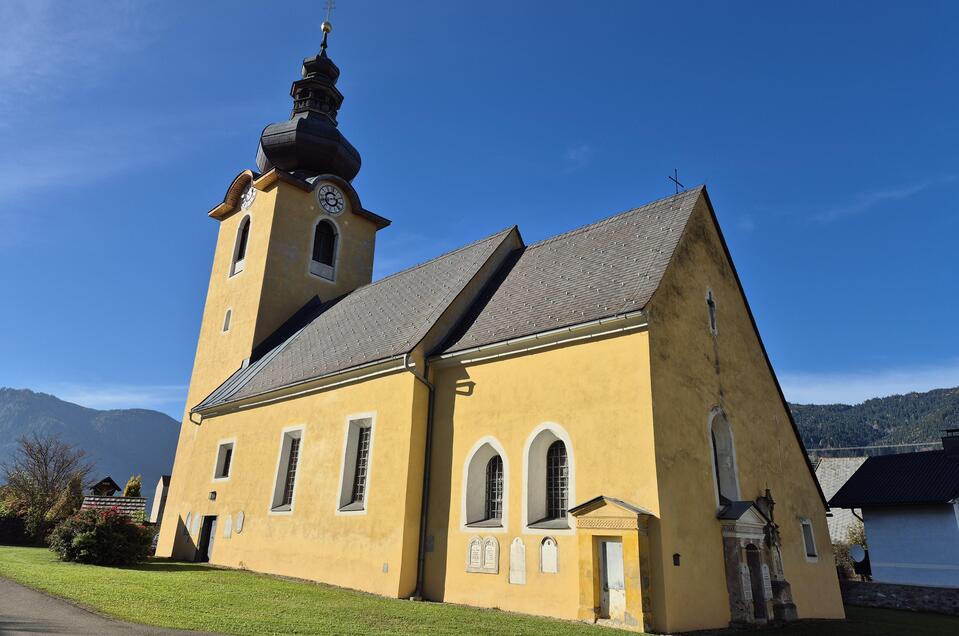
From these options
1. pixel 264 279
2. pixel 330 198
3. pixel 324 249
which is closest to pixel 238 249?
pixel 264 279

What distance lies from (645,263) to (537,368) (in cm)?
331

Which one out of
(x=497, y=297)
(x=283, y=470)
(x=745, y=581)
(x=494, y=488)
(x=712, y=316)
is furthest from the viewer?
(x=283, y=470)

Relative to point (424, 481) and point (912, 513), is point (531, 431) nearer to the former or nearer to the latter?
point (424, 481)

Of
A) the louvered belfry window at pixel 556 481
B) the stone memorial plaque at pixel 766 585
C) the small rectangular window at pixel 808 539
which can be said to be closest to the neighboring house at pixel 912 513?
the small rectangular window at pixel 808 539

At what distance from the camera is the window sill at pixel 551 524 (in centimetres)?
1211

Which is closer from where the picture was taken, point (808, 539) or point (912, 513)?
point (808, 539)

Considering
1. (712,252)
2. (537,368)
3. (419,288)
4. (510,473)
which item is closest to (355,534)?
(510,473)

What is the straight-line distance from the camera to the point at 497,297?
1695 centimetres

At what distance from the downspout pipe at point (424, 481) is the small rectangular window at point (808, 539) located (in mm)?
9575

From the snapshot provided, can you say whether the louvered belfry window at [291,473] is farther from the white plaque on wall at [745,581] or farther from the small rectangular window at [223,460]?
the white plaque on wall at [745,581]

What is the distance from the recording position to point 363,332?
19.6m

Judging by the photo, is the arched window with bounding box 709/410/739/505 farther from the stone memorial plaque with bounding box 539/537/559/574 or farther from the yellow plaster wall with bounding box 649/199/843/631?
the stone memorial plaque with bounding box 539/537/559/574

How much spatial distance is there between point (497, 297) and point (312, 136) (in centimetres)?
1576

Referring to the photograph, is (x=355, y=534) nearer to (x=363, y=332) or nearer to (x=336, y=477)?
(x=336, y=477)
